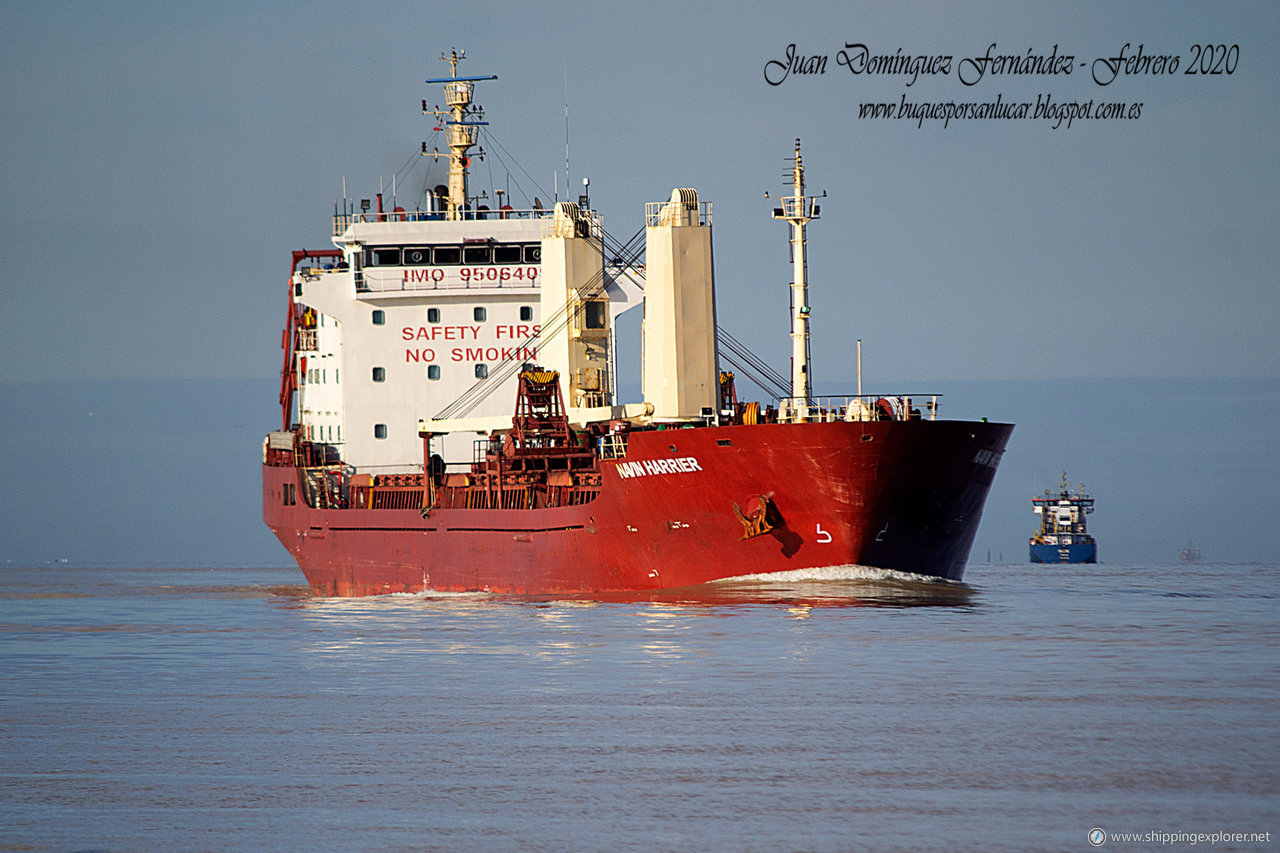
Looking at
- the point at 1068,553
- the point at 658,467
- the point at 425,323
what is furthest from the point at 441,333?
the point at 1068,553

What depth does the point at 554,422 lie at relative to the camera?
1382 inches

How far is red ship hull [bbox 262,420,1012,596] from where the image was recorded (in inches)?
1058

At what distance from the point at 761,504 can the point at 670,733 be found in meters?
12.9

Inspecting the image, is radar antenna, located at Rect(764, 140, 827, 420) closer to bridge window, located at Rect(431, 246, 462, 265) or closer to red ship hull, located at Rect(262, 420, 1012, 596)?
red ship hull, located at Rect(262, 420, 1012, 596)

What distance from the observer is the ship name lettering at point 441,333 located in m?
41.8

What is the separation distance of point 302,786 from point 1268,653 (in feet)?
45.4

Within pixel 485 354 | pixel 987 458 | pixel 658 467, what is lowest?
pixel 658 467

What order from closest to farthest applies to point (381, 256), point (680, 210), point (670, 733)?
point (670, 733) → point (680, 210) → point (381, 256)

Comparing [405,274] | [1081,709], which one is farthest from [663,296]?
[1081,709]

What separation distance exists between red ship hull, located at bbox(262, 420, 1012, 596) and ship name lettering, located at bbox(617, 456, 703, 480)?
3 centimetres

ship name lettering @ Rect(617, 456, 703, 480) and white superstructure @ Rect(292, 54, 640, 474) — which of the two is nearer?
ship name lettering @ Rect(617, 456, 703, 480)

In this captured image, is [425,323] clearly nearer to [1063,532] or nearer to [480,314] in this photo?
[480,314]

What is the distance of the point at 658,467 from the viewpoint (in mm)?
29344

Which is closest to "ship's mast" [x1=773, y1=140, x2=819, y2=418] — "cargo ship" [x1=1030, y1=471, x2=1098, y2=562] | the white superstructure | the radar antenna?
the radar antenna
